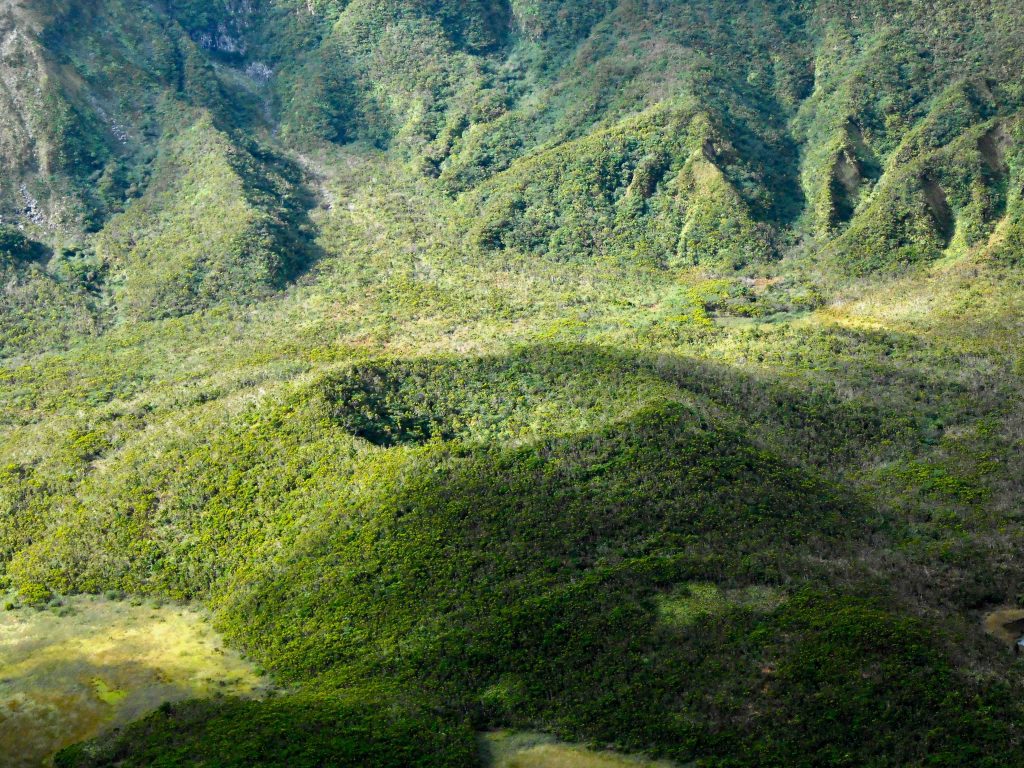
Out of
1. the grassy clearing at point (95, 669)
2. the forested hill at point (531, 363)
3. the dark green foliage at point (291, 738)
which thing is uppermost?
the forested hill at point (531, 363)

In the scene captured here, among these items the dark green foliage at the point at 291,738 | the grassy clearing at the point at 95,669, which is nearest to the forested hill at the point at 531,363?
the dark green foliage at the point at 291,738

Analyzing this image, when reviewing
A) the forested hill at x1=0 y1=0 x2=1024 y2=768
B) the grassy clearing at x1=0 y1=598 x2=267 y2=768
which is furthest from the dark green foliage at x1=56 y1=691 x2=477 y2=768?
the grassy clearing at x1=0 y1=598 x2=267 y2=768

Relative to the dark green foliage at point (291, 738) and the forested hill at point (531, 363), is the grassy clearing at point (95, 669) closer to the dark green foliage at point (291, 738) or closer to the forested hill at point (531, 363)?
the forested hill at point (531, 363)

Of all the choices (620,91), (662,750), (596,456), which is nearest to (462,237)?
(620,91)

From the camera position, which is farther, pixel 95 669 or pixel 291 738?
pixel 95 669

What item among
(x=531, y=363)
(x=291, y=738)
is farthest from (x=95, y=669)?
(x=531, y=363)

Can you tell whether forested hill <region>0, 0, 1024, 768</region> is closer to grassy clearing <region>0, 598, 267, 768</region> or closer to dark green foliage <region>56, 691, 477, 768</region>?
dark green foliage <region>56, 691, 477, 768</region>

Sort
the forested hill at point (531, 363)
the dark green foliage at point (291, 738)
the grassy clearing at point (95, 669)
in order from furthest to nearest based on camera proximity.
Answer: the grassy clearing at point (95, 669)
the forested hill at point (531, 363)
the dark green foliage at point (291, 738)

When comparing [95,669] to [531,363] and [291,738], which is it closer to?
[291,738]

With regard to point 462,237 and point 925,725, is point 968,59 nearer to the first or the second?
point 462,237
